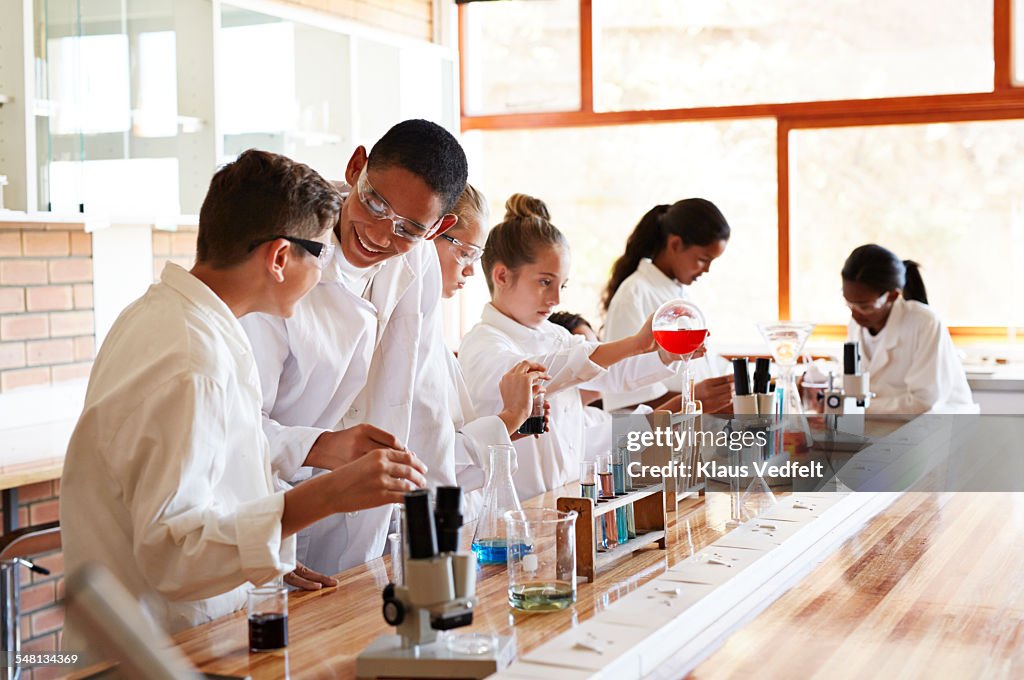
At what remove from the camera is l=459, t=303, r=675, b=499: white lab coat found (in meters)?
2.99

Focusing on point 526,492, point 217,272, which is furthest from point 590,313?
point 217,272

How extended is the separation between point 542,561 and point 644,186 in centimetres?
507

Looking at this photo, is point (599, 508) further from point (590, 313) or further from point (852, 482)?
point (590, 313)

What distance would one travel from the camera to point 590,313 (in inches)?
267

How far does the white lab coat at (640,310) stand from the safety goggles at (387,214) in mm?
2160

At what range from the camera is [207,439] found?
1503 millimetres

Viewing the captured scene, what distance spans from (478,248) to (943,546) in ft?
4.05

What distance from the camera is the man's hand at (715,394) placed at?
344 cm

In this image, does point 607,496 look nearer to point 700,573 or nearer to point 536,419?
point 700,573

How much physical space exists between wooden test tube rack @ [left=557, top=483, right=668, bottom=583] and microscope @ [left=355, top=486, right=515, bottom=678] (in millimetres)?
415

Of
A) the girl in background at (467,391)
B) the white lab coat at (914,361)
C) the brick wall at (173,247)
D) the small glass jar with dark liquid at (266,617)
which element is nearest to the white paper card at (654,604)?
the small glass jar with dark liquid at (266,617)

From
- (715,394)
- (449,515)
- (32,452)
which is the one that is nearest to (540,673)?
(449,515)

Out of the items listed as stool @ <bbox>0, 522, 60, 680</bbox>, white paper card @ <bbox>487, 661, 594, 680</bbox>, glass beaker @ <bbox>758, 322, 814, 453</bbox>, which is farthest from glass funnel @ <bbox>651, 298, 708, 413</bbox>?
stool @ <bbox>0, 522, 60, 680</bbox>

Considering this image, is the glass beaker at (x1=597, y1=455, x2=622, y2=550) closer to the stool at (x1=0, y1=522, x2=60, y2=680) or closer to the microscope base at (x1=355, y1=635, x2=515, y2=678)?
the microscope base at (x1=355, y1=635, x2=515, y2=678)
